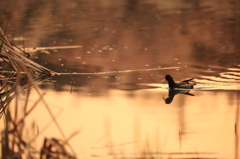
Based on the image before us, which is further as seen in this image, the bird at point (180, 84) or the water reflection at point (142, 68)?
the bird at point (180, 84)

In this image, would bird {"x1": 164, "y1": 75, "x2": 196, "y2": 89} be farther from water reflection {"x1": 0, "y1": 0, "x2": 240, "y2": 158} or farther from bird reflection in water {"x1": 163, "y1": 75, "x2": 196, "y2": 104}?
water reflection {"x1": 0, "y1": 0, "x2": 240, "y2": 158}

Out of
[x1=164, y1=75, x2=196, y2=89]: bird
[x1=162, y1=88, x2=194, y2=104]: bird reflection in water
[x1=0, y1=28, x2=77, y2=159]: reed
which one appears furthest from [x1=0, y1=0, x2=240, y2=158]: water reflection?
[x1=0, y1=28, x2=77, y2=159]: reed

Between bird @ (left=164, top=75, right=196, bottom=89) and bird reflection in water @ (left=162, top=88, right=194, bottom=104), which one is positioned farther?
bird @ (left=164, top=75, right=196, bottom=89)

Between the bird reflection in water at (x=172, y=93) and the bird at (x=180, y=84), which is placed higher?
the bird at (x=180, y=84)

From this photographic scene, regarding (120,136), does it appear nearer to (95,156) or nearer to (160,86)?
(95,156)

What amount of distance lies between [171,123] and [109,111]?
2.70 ft

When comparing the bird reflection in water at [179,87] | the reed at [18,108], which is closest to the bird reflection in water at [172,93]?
the bird reflection in water at [179,87]

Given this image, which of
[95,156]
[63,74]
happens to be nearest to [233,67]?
[63,74]

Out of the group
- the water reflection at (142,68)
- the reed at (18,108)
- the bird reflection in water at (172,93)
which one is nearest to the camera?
the reed at (18,108)

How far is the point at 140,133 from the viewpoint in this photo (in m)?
4.42

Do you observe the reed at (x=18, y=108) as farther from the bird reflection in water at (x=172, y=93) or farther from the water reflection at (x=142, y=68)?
the bird reflection in water at (x=172, y=93)

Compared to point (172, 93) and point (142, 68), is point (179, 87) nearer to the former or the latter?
point (172, 93)

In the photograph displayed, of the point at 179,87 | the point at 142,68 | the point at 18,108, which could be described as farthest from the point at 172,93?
the point at 18,108

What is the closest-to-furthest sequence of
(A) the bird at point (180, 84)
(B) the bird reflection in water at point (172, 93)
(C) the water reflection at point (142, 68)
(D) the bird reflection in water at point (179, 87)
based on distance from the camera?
1. (C) the water reflection at point (142, 68)
2. (B) the bird reflection in water at point (172, 93)
3. (D) the bird reflection in water at point (179, 87)
4. (A) the bird at point (180, 84)
